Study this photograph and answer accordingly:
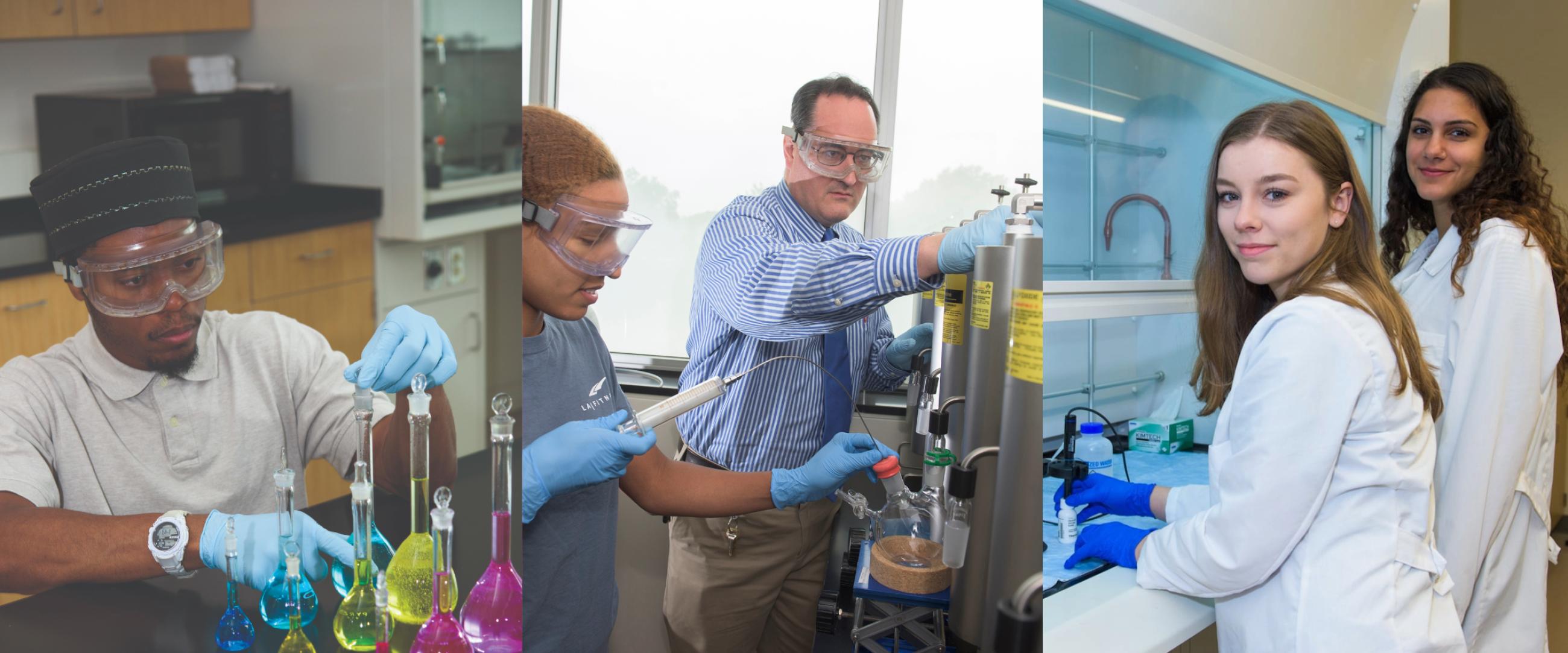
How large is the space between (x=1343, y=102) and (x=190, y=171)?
2.26 m

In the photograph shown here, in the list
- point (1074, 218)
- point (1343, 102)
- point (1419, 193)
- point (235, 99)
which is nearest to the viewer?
point (235, 99)

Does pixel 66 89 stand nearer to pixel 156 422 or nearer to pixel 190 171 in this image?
pixel 190 171

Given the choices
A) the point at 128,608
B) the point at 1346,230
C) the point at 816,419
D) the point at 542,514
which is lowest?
the point at 128,608

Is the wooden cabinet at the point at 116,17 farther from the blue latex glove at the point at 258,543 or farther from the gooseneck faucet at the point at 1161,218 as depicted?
the gooseneck faucet at the point at 1161,218

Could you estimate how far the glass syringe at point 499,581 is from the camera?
943 mm

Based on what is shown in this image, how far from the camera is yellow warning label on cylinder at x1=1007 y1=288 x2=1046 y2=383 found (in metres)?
0.96

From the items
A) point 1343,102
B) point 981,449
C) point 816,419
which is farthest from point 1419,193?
point 816,419

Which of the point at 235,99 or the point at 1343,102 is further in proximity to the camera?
the point at 1343,102

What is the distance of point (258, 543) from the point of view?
3.55 feet

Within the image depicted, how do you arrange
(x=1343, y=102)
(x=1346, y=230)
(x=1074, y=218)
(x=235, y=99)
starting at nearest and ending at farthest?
(x=235, y=99) → (x=1074, y=218) → (x=1346, y=230) → (x=1343, y=102)

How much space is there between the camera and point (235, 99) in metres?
1.00

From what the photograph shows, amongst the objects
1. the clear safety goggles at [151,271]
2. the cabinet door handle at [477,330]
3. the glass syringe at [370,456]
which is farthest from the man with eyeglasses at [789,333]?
the clear safety goggles at [151,271]

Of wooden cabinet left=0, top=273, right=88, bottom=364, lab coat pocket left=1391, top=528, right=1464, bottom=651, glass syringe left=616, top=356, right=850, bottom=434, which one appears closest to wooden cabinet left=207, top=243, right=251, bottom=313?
wooden cabinet left=0, top=273, right=88, bottom=364

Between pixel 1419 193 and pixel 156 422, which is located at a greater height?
pixel 1419 193
